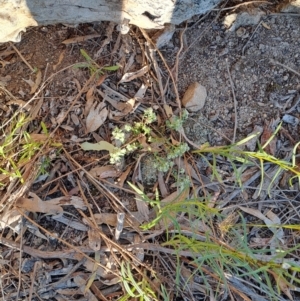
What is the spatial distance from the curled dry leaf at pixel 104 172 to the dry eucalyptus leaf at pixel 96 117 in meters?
0.15

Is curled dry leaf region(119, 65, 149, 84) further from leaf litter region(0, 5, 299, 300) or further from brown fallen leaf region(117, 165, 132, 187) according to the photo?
brown fallen leaf region(117, 165, 132, 187)

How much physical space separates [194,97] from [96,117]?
0.40 meters

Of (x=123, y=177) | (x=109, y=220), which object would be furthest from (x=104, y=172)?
(x=109, y=220)

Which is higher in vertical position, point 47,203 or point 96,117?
point 96,117

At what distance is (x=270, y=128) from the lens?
1.88 m

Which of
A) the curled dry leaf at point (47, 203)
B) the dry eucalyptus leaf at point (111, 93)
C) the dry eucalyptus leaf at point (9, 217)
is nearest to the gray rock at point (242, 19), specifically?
the dry eucalyptus leaf at point (111, 93)

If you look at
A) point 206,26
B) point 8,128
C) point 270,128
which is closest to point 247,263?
point 270,128

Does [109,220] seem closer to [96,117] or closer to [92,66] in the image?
[96,117]

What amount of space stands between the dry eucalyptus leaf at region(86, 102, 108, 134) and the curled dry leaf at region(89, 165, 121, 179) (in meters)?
0.15

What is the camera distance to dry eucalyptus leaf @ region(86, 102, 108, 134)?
1835 millimetres

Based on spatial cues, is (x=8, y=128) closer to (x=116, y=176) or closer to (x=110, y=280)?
(x=116, y=176)

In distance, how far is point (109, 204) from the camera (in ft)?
6.05

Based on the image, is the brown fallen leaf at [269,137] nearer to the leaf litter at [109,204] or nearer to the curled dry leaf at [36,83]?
the leaf litter at [109,204]

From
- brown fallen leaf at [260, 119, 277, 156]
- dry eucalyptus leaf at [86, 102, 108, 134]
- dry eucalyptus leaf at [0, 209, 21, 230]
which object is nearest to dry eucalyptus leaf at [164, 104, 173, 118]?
dry eucalyptus leaf at [86, 102, 108, 134]
